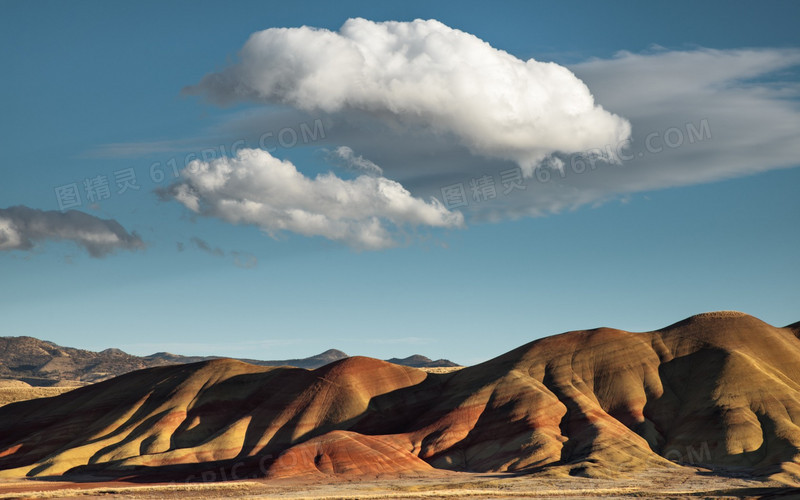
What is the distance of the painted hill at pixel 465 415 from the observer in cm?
11544

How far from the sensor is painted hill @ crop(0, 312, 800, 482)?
11544 centimetres

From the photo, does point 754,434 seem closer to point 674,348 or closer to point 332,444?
point 674,348

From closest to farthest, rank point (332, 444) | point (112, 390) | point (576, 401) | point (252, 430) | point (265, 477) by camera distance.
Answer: point (265, 477)
point (332, 444)
point (576, 401)
point (252, 430)
point (112, 390)

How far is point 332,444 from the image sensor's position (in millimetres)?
119375

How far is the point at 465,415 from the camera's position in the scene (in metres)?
130

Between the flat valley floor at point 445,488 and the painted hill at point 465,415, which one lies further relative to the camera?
the painted hill at point 465,415

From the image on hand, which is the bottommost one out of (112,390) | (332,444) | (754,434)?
(754,434)

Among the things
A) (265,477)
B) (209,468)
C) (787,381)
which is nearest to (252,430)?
(209,468)

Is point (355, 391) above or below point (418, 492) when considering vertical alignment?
above

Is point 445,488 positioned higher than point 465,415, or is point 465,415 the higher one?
point 465,415

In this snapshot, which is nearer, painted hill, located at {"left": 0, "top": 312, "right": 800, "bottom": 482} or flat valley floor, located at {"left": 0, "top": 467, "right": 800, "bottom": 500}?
flat valley floor, located at {"left": 0, "top": 467, "right": 800, "bottom": 500}

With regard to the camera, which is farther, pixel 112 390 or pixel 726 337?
pixel 112 390

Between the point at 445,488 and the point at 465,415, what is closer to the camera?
the point at 445,488

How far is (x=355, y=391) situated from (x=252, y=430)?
18.7m
